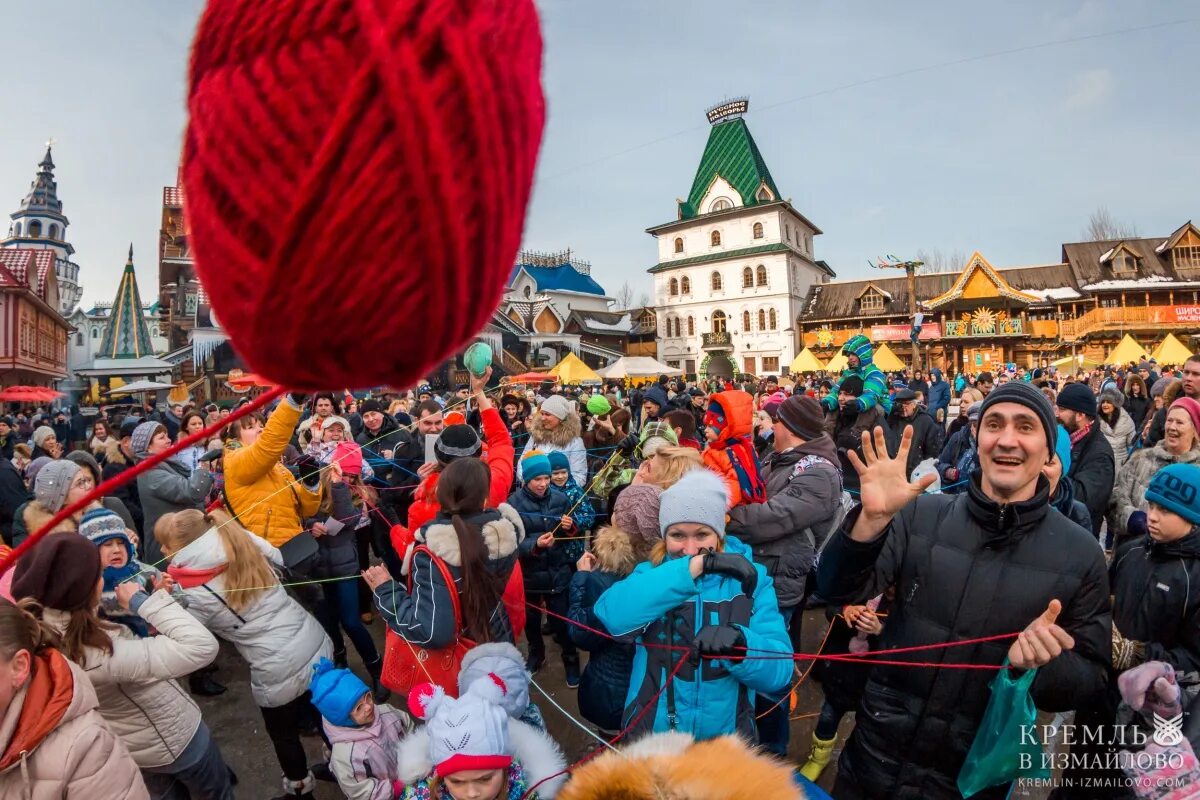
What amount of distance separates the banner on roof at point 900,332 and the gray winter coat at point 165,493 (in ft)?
120

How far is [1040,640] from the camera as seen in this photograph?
63.6 inches

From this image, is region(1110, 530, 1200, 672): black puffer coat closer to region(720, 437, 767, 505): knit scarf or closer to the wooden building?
region(720, 437, 767, 505): knit scarf

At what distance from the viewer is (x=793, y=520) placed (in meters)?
3.04

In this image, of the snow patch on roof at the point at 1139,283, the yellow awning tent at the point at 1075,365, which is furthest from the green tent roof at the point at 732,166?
the yellow awning tent at the point at 1075,365

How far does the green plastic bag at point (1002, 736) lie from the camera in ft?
5.67

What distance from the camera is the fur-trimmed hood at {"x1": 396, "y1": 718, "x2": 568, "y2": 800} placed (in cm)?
197

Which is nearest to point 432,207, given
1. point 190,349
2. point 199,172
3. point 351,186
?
point 351,186

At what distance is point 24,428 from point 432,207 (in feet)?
46.8

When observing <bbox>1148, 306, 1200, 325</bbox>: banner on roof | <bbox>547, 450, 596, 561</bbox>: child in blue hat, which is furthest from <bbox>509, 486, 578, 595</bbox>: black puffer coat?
<bbox>1148, 306, 1200, 325</bbox>: banner on roof

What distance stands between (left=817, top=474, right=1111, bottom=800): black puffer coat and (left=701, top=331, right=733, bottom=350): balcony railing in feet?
131

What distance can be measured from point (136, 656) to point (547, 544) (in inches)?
85.1

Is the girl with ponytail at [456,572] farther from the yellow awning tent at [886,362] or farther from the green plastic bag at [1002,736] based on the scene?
the yellow awning tent at [886,362]

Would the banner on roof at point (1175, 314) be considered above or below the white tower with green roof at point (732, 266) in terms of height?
below

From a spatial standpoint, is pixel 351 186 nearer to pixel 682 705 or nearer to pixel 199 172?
pixel 199 172
